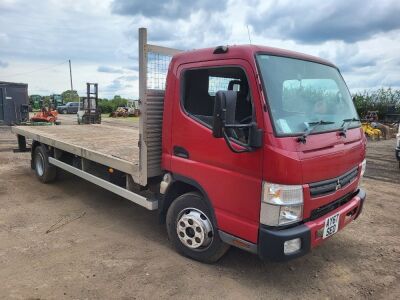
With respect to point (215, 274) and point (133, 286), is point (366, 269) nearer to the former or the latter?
point (215, 274)

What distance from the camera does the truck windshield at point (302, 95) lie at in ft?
10.5

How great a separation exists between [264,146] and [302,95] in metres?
0.83

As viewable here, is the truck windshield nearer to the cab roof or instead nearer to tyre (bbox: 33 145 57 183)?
the cab roof

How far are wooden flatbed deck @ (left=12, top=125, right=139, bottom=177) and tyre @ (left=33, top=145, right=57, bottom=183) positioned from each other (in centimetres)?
25

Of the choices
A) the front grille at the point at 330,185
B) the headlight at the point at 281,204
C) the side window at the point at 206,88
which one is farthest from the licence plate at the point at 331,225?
the side window at the point at 206,88

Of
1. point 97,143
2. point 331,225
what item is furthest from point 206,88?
point 97,143

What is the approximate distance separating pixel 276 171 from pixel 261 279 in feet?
4.44

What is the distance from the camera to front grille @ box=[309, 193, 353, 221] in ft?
11.0

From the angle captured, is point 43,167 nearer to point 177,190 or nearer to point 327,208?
point 177,190

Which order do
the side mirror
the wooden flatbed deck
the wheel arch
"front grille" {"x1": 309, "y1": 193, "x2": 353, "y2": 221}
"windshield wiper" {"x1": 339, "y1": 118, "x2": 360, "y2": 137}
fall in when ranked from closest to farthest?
the side mirror
"front grille" {"x1": 309, "y1": 193, "x2": 353, "y2": 221}
"windshield wiper" {"x1": 339, "y1": 118, "x2": 360, "y2": 137}
the wheel arch
the wooden flatbed deck

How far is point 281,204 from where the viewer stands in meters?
3.07

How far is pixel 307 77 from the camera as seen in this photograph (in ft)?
12.2

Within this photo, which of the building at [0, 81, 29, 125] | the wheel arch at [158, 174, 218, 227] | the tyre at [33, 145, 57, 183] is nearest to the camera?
the wheel arch at [158, 174, 218, 227]

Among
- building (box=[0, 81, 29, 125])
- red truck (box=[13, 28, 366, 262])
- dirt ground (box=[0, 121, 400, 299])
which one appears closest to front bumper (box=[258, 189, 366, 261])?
red truck (box=[13, 28, 366, 262])
